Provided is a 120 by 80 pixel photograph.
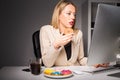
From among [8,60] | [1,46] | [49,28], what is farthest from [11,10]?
[49,28]

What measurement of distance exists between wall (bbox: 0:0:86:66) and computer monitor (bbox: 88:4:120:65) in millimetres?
2145

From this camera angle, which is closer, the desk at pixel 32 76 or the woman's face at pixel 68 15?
the desk at pixel 32 76

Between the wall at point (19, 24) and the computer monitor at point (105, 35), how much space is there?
7.04ft

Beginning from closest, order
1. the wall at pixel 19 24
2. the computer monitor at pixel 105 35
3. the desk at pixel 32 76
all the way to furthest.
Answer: the computer monitor at pixel 105 35 < the desk at pixel 32 76 < the wall at pixel 19 24

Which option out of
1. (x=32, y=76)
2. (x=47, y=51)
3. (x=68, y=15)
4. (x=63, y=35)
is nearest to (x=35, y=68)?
(x=32, y=76)

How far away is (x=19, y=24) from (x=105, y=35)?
90.2 inches

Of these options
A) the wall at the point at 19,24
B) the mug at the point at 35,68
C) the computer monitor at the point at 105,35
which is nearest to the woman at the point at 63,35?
the mug at the point at 35,68

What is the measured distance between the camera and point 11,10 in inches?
131

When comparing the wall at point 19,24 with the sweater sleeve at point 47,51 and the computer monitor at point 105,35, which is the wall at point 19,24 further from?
the computer monitor at point 105,35

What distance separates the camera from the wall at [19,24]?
10.9ft

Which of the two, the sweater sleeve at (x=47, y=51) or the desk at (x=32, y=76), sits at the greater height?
the sweater sleeve at (x=47, y=51)

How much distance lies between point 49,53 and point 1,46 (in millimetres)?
1900

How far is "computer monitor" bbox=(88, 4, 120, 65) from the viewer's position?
1.19m

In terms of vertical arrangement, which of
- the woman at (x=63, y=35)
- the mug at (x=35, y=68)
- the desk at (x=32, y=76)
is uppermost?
the woman at (x=63, y=35)
